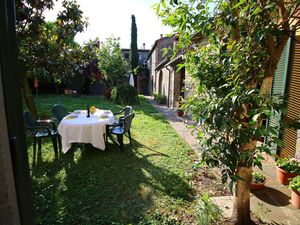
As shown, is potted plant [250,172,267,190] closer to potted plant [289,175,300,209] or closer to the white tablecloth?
potted plant [289,175,300,209]

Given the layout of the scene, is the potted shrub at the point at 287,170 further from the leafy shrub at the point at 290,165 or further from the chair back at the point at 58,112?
the chair back at the point at 58,112

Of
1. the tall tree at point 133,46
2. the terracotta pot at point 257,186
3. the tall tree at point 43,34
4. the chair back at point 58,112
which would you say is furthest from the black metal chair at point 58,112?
the tall tree at point 133,46

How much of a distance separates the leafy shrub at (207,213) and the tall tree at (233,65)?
0.74 m

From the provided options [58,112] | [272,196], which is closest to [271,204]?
[272,196]

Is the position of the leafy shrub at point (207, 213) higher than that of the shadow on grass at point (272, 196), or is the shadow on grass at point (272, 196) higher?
the leafy shrub at point (207, 213)

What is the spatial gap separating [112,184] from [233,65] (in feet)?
9.74

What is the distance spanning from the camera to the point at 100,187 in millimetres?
3699

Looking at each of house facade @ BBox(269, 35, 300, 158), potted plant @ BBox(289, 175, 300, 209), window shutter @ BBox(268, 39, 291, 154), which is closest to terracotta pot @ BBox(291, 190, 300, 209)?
potted plant @ BBox(289, 175, 300, 209)

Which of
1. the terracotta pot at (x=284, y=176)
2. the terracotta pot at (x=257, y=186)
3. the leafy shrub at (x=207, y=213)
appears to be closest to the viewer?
the leafy shrub at (x=207, y=213)

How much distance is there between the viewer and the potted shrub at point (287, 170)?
3.47 meters

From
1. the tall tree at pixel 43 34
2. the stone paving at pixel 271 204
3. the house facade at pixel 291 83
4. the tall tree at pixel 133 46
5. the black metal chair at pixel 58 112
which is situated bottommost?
the stone paving at pixel 271 204

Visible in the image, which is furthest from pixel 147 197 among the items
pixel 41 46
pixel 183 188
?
pixel 41 46

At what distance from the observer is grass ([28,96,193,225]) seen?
2982 millimetres

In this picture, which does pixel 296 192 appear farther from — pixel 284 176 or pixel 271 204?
pixel 284 176
